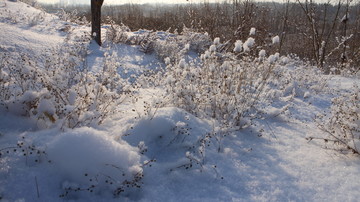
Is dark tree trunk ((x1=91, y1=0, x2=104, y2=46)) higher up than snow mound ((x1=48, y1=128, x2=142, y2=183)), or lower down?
higher up

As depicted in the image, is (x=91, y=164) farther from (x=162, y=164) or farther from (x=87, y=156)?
(x=162, y=164)

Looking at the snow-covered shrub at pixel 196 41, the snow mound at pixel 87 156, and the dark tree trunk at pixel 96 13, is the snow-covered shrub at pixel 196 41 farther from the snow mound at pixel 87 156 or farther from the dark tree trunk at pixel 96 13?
the snow mound at pixel 87 156

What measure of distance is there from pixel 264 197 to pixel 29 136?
1658 millimetres

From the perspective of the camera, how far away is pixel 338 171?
2061 mm

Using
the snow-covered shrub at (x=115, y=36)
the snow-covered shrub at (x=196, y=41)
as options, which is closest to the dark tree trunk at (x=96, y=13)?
the snow-covered shrub at (x=115, y=36)

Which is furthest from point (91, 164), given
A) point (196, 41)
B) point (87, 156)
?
point (196, 41)

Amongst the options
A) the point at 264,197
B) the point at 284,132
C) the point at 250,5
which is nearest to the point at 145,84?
the point at 284,132

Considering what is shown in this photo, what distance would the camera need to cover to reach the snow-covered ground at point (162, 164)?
5.38 feet

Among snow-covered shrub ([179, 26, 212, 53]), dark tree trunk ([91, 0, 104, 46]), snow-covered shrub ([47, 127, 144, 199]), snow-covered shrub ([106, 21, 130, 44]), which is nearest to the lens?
snow-covered shrub ([47, 127, 144, 199])

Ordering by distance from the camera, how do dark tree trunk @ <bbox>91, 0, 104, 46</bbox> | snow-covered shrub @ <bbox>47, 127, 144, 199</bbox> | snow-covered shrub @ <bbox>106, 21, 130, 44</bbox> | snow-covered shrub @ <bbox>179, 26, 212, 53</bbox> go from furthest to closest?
snow-covered shrub @ <bbox>179, 26, 212, 53</bbox>, snow-covered shrub @ <bbox>106, 21, 130, 44</bbox>, dark tree trunk @ <bbox>91, 0, 104, 46</bbox>, snow-covered shrub @ <bbox>47, 127, 144, 199</bbox>

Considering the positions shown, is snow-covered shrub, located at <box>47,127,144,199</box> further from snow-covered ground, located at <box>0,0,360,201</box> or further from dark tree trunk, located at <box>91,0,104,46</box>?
dark tree trunk, located at <box>91,0,104,46</box>

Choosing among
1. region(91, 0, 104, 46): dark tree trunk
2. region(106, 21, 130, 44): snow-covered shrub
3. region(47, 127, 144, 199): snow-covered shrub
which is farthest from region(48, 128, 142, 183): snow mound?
region(106, 21, 130, 44): snow-covered shrub

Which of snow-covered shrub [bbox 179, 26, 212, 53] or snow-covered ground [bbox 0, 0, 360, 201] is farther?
snow-covered shrub [bbox 179, 26, 212, 53]

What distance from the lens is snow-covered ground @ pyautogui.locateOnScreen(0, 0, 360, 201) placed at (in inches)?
64.6
